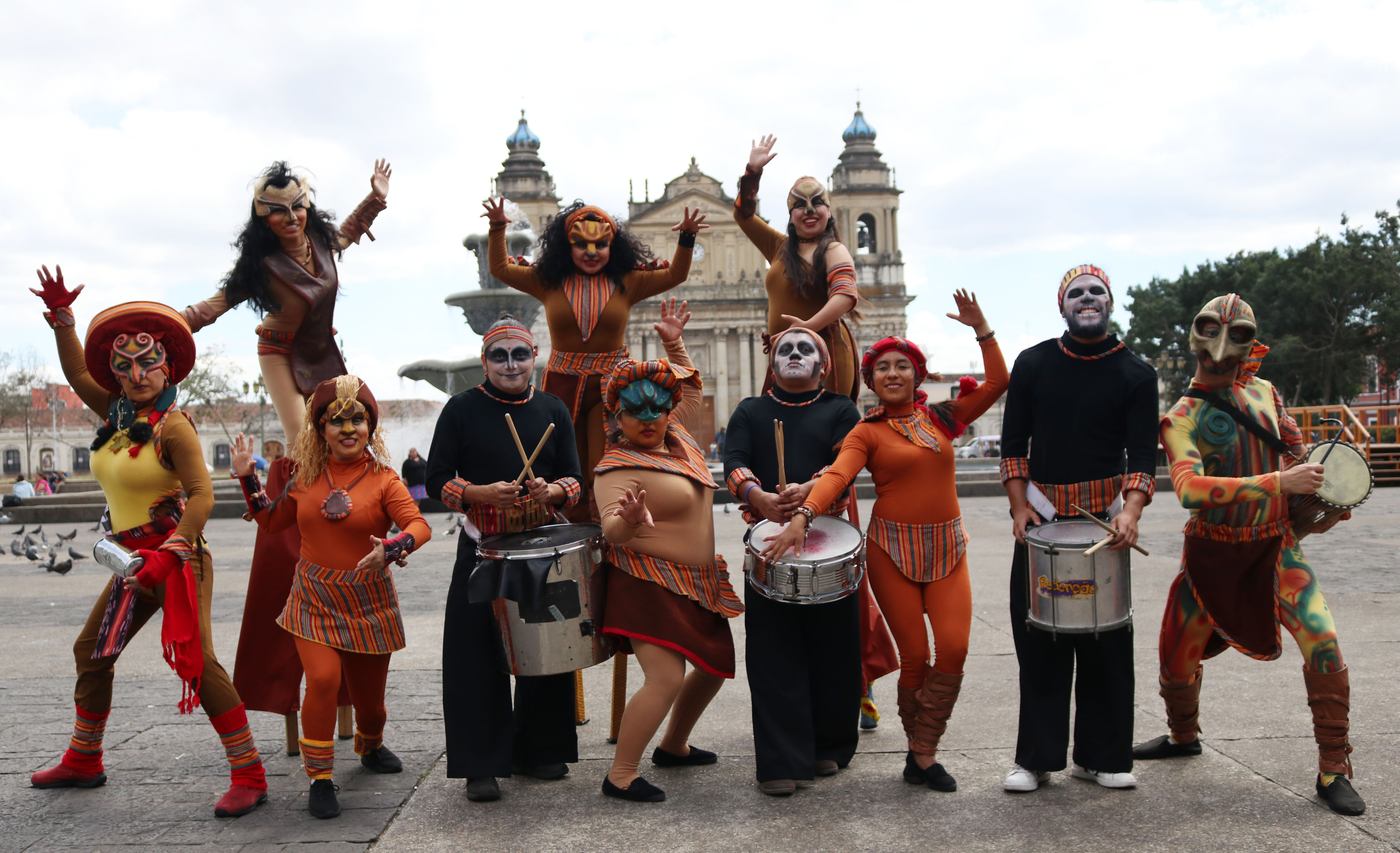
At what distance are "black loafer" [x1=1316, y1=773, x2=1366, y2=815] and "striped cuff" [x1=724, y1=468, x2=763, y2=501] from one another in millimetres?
2490

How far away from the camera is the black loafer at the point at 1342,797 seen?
412 centimetres

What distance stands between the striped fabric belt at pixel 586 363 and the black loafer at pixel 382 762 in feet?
6.84

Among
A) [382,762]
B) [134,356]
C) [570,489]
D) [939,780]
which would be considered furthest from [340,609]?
[939,780]

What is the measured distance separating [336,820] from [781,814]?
5.74ft

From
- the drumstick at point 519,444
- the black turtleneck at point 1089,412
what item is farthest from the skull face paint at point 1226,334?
the drumstick at point 519,444

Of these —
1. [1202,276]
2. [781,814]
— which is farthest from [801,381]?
[1202,276]

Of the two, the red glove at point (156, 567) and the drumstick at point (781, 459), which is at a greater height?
the drumstick at point (781, 459)

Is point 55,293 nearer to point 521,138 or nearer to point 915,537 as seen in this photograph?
point 915,537

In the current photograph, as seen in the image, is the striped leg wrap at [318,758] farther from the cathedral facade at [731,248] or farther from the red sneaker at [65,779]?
the cathedral facade at [731,248]

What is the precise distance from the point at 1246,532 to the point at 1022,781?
1.37 meters

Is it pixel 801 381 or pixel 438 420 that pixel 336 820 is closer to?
pixel 438 420

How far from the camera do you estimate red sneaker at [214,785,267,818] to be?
176 inches

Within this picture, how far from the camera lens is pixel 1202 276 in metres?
52.4

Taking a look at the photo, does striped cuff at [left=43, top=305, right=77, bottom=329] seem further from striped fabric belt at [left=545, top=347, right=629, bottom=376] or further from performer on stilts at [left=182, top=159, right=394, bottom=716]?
striped fabric belt at [left=545, top=347, right=629, bottom=376]
